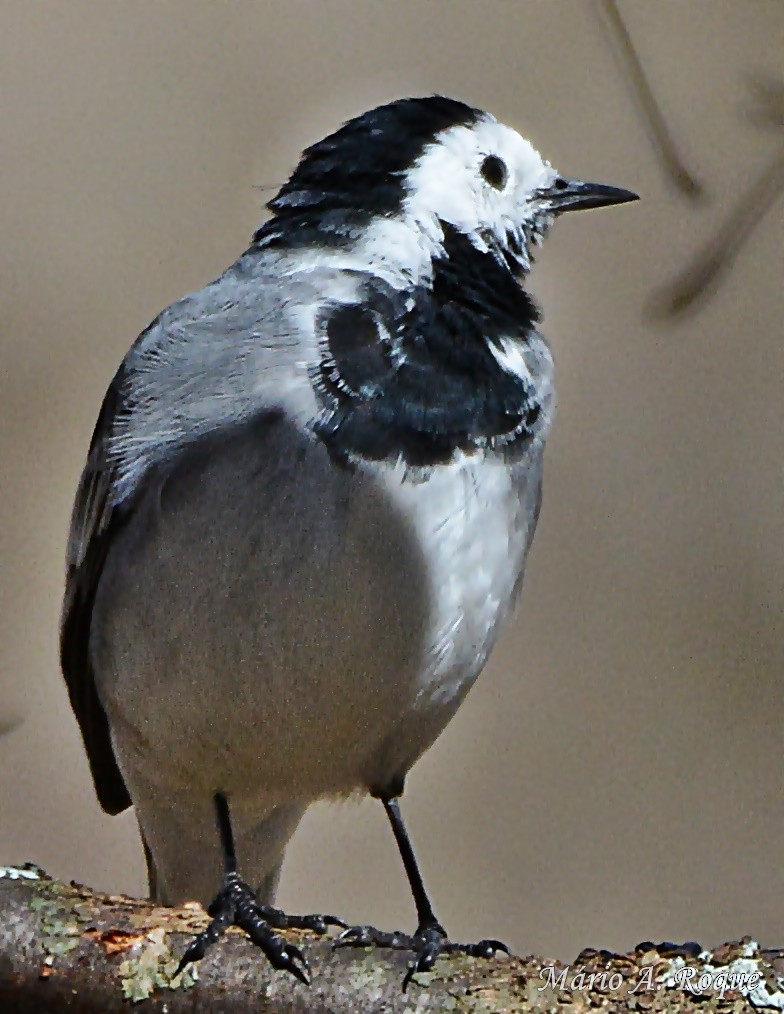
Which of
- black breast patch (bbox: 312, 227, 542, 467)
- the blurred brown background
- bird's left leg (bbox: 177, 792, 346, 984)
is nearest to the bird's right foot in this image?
bird's left leg (bbox: 177, 792, 346, 984)

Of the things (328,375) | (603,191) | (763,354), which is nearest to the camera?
(328,375)

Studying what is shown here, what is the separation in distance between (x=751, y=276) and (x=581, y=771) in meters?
0.51

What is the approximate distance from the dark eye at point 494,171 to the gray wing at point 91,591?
36 cm

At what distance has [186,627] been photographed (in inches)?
41.6

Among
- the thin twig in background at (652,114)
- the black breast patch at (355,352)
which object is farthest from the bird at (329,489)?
the thin twig in background at (652,114)

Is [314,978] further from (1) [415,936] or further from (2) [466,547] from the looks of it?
(2) [466,547]

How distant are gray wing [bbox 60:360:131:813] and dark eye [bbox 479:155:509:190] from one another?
1.18 feet

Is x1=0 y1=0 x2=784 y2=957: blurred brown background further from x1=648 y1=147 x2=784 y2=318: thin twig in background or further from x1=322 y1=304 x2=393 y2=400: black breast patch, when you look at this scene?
x1=322 y1=304 x2=393 y2=400: black breast patch

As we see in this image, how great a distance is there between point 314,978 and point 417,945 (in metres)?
0.10

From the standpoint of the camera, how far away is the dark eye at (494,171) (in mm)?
1146

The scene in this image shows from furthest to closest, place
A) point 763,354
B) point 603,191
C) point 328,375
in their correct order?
1. point 763,354
2. point 603,191
3. point 328,375

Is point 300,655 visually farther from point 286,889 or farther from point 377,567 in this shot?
point 286,889

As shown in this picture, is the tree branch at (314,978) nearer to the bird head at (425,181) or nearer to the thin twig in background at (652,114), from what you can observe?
the bird head at (425,181)

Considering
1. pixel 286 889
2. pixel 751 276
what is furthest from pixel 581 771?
pixel 751 276
